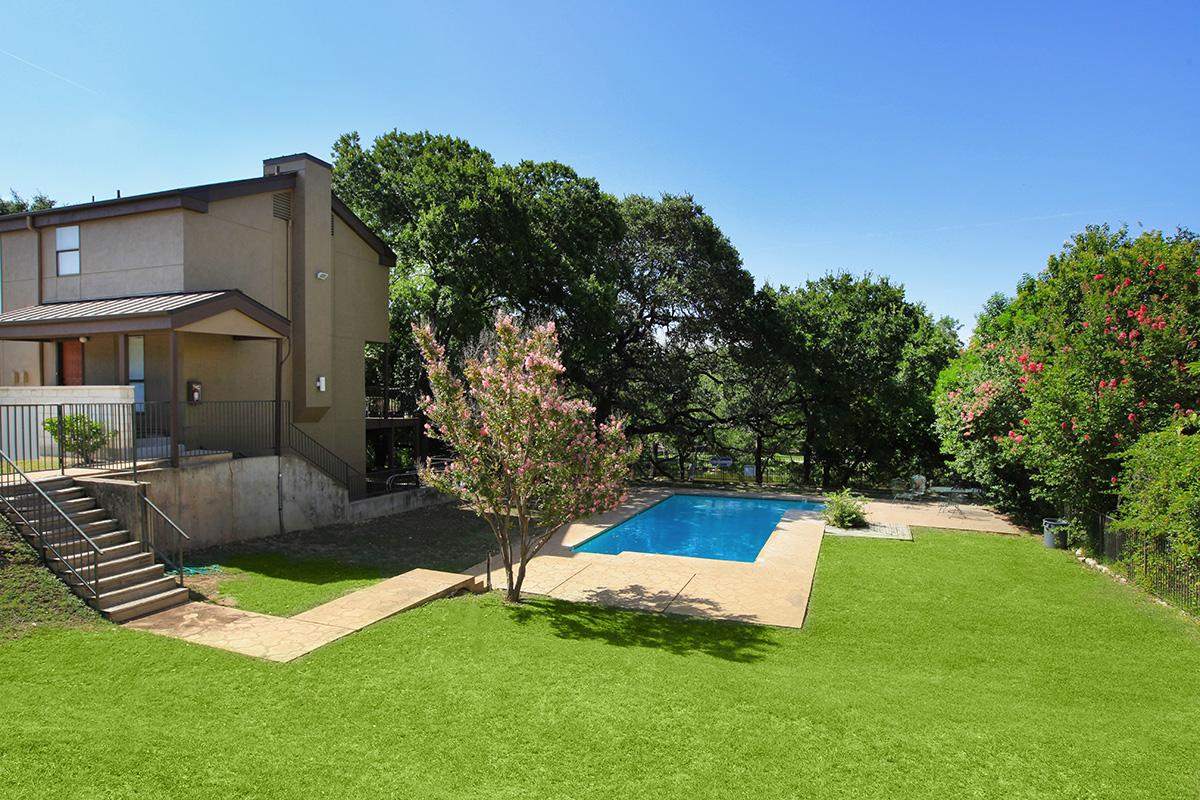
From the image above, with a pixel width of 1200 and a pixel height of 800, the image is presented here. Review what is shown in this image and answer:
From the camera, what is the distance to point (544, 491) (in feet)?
31.6

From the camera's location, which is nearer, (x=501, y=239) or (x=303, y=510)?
(x=303, y=510)

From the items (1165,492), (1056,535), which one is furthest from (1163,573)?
(1056,535)

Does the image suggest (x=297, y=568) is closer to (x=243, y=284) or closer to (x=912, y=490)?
(x=243, y=284)

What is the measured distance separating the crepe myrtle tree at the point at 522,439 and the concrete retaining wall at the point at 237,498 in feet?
16.3

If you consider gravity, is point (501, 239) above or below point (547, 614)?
above

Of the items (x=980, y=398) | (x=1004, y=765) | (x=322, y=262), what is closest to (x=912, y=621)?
(x=1004, y=765)

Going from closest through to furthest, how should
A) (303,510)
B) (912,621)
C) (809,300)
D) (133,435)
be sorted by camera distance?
(912,621) → (133,435) → (303,510) → (809,300)

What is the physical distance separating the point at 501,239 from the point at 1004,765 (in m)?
18.0

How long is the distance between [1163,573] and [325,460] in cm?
1774

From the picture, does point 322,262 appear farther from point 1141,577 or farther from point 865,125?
point 1141,577

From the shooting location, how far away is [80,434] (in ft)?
37.6

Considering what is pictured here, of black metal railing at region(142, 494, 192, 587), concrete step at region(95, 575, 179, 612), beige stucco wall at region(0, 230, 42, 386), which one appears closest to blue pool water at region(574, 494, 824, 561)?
black metal railing at region(142, 494, 192, 587)

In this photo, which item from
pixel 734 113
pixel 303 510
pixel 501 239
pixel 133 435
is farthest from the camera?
pixel 501 239

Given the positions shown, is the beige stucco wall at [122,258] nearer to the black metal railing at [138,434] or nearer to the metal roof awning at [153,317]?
the metal roof awning at [153,317]
